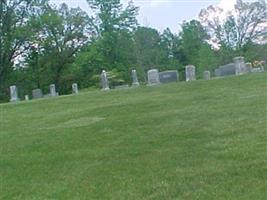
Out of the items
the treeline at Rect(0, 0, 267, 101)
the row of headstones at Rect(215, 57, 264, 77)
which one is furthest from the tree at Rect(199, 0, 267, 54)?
the row of headstones at Rect(215, 57, 264, 77)

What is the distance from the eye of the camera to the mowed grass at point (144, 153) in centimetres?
571

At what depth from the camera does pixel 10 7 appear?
4991cm

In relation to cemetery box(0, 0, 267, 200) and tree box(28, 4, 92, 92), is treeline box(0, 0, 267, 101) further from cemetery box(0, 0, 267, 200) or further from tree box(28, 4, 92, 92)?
cemetery box(0, 0, 267, 200)

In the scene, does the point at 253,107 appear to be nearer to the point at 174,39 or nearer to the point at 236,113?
the point at 236,113

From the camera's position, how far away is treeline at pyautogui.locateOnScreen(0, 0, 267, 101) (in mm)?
50000

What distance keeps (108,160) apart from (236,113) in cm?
355

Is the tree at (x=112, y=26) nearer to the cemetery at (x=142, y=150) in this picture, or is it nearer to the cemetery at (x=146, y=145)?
the cemetery at (x=146, y=145)

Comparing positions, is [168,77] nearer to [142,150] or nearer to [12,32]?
[142,150]

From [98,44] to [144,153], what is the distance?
47233 mm

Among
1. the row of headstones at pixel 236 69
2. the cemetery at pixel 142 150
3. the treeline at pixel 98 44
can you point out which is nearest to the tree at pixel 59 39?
the treeline at pixel 98 44

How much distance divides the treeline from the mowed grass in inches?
1385

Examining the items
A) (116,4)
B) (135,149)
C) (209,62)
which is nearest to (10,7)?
(116,4)

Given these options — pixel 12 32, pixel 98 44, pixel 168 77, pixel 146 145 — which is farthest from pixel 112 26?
pixel 146 145

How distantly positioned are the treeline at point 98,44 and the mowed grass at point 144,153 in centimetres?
3518
